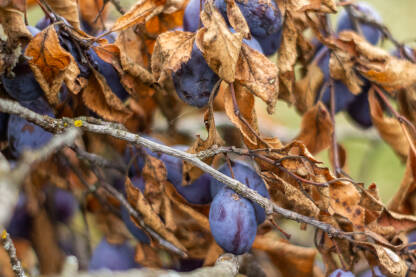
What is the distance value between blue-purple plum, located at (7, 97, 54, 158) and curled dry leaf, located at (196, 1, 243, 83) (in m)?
0.23

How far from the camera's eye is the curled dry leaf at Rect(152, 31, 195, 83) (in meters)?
0.54

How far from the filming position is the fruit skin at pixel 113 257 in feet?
2.52

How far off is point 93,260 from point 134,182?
22cm

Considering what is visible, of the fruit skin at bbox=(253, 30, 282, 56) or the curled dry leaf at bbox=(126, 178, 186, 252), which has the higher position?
the fruit skin at bbox=(253, 30, 282, 56)

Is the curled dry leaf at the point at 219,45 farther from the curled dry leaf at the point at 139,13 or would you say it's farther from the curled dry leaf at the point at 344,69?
the curled dry leaf at the point at 344,69

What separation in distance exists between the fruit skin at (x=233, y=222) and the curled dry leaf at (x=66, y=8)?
0.29 meters

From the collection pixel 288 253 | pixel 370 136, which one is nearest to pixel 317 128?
pixel 288 253

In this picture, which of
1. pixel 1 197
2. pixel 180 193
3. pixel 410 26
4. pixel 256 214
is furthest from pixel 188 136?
pixel 410 26

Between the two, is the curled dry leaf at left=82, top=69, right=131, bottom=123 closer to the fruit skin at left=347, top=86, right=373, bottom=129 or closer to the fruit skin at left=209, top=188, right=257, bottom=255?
the fruit skin at left=209, top=188, right=257, bottom=255

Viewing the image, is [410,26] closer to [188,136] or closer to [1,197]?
[188,136]

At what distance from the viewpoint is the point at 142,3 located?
1.97ft

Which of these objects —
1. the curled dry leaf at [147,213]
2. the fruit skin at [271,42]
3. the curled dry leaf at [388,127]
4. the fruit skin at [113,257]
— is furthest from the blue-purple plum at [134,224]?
the curled dry leaf at [388,127]

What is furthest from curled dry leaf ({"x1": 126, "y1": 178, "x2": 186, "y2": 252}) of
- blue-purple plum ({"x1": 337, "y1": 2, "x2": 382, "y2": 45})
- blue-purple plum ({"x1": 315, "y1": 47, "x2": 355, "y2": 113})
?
blue-purple plum ({"x1": 337, "y1": 2, "x2": 382, "y2": 45})

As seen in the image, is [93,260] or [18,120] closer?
[18,120]
